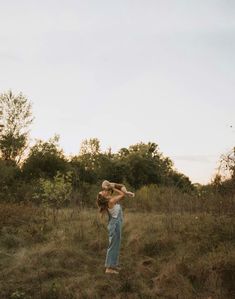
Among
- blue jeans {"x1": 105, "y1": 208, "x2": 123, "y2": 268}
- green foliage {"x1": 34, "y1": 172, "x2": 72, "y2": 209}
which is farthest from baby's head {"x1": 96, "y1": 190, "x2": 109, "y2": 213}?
green foliage {"x1": 34, "y1": 172, "x2": 72, "y2": 209}

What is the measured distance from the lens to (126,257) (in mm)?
11914

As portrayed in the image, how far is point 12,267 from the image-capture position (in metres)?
11.1

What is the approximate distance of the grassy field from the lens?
962cm

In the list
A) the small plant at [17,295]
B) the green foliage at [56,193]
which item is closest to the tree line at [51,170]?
the green foliage at [56,193]

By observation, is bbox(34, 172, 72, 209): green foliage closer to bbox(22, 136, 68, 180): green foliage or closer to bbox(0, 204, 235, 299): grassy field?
bbox(0, 204, 235, 299): grassy field

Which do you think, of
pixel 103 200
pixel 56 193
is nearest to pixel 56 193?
pixel 56 193

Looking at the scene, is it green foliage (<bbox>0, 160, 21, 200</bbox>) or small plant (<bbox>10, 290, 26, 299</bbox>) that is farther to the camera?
green foliage (<bbox>0, 160, 21, 200</bbox>)

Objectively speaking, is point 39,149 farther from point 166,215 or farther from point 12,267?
point 12,267

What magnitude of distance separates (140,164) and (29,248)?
1887 cm

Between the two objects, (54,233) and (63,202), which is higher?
(63,202)

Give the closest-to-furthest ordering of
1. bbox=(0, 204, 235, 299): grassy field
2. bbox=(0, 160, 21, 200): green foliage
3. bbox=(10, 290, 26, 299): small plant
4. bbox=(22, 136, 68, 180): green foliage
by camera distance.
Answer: bbox=(10, 290, 26, 299): small plant
bbox=(0, 204, 235, 299): grassy field
bbox=(0, 160, 21, 200): green foliage
bbox=(22, 136, 68, 180): green foliage

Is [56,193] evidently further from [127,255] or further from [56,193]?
[127,255]

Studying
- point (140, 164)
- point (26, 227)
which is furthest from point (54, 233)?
point (140, 164)

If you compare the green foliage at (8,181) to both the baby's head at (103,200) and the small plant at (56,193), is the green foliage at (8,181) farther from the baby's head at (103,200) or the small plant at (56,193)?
the baby's head at (103,200)
